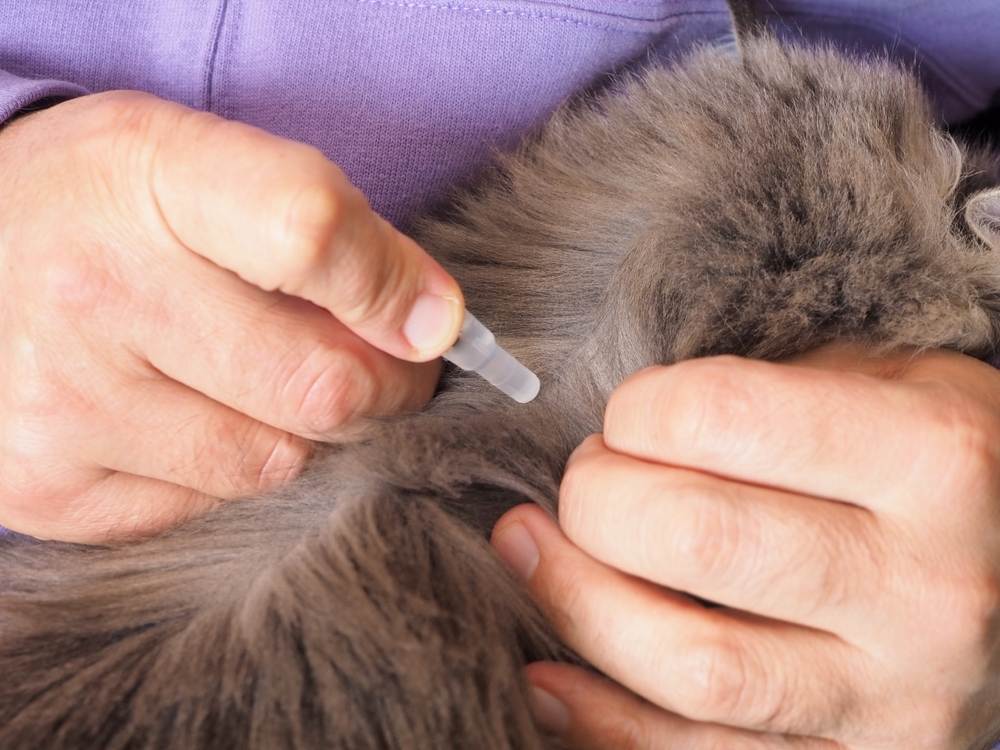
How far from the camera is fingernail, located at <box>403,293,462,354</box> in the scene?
25.5 inches

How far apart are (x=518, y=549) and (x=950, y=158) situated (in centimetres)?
54

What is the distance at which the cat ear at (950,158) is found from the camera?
80cm

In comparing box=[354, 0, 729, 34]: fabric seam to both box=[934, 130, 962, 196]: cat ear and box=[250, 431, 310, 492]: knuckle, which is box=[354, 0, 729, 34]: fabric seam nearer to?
box=[934, 130, 962, 196]: cat ear

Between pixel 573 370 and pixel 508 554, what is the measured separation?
7.0 inches

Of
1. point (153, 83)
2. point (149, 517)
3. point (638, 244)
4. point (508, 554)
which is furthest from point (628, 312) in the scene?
point (153, 83)

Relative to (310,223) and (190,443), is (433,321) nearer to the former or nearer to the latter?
(310,223)

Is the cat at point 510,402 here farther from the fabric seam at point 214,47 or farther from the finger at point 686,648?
the fabric seam at point 214,47

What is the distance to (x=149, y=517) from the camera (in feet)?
2.46

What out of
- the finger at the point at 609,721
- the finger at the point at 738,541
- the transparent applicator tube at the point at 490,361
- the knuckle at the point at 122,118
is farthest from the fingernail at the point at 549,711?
the knuckle at the point at 122,118

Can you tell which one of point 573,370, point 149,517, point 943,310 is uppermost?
point 943,310

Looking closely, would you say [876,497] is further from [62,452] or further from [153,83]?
[153,83]

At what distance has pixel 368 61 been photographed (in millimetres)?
922

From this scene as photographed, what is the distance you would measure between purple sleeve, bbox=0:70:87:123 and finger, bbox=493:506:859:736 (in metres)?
0.59

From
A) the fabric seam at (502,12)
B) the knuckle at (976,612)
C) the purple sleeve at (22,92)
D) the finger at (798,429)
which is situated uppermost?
the fabric seam at (502,12)
